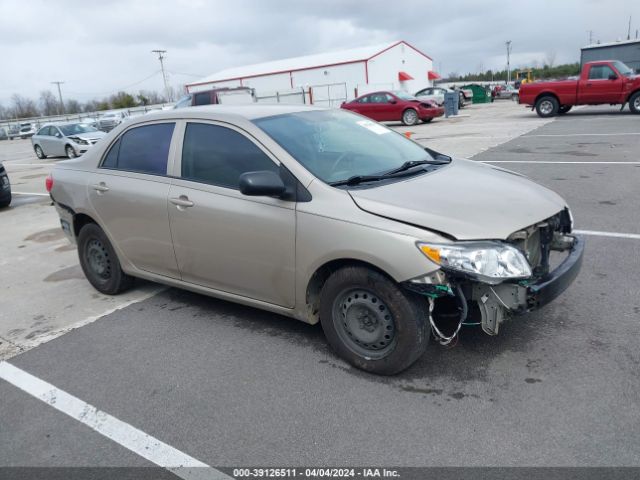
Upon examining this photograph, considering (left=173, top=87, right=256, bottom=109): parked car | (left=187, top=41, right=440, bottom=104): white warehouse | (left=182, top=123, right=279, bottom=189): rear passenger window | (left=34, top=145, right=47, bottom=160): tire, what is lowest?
(left=34, top=145, right=47, bottom=160): tire

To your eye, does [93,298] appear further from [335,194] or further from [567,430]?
[567,430]

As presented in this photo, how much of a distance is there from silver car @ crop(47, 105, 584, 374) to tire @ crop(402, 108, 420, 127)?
64.2ft

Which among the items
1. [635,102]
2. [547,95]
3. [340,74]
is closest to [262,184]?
[635,102]

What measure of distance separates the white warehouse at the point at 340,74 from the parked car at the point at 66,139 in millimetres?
21405

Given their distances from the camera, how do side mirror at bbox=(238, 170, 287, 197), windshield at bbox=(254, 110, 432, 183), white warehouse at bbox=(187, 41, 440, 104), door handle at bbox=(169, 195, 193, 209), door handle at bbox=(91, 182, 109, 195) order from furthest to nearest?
1. white warehouse at bbox=(187, 41, 440, 104)
2. door handle at bbox=(91, 182, 109, 195)
3. door handle at bbox=(169, 195, 193, 209)
4. windshield at bbox=(254, 110, 432, 183)
5. side mirror at bbox=(238, 170, 287, 197)

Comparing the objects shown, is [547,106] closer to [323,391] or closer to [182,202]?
[182,202]

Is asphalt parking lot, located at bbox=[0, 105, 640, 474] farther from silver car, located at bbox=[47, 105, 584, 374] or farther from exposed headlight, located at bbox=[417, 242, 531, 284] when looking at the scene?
exposed headlight, located at bbox=[417, 242, 531, 284]

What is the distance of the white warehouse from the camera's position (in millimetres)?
44688

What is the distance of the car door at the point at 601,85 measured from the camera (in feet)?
61.8

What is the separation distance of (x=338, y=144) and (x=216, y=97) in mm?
19100

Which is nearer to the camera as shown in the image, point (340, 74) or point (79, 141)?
point (79, 141)

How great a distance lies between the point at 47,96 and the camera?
106250 millimetres

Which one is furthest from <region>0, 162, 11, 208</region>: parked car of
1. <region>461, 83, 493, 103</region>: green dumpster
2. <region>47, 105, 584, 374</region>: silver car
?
<region>461, 83, 493, 103</region>: green dumpster

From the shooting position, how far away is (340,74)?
46.9 m
